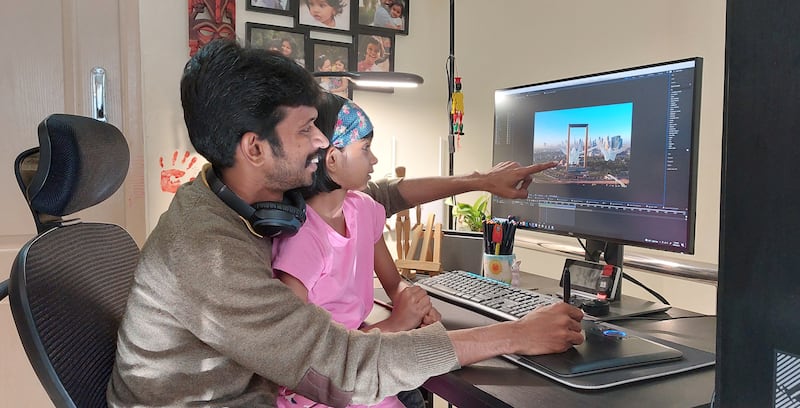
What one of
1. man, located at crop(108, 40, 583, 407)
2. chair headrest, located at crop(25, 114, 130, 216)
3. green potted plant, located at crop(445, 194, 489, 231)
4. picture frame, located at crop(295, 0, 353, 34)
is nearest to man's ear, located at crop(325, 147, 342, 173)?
man, located at crop(108, 40, 583, 407)

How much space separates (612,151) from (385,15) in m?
1.50

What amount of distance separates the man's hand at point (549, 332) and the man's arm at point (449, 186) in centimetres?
54

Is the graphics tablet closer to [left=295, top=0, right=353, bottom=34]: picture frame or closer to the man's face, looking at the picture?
the man's face

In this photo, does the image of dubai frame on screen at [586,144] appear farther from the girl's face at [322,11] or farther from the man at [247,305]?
the girl's face at [322,11]

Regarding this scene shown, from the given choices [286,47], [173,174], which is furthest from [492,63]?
[173,174]

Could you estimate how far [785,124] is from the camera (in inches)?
13.2

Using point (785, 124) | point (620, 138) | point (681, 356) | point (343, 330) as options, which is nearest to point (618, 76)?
point (620, 138)

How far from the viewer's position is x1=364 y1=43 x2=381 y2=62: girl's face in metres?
2.46

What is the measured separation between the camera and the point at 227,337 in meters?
0.79

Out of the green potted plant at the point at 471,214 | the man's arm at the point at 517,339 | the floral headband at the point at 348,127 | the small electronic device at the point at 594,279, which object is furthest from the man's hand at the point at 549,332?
the green potted plant at the point at 471,214

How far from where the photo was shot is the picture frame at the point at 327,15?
2.31 meters

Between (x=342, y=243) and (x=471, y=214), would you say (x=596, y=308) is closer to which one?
(x=342, y=243)

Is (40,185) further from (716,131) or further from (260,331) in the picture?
(716,131)

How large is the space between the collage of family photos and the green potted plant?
0.68 m
